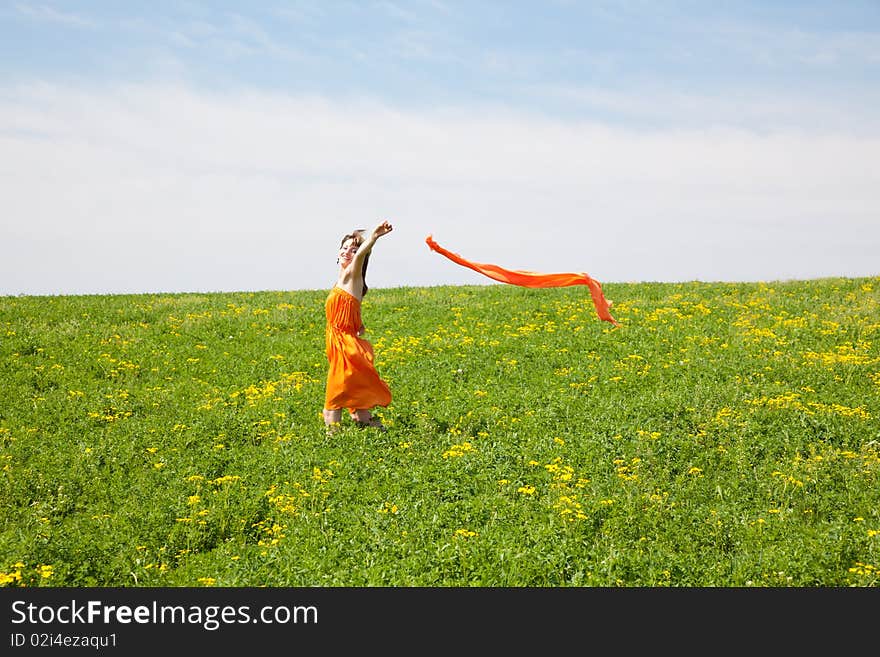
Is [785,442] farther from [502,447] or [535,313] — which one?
[535,313]

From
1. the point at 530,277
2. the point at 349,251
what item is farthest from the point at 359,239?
the point at 530,277

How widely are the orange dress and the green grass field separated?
629mm

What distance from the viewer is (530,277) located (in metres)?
12.8

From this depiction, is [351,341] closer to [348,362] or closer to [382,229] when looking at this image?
[348,362]

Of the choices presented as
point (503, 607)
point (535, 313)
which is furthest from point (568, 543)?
point (535, 313)

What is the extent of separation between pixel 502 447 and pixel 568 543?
3.29m

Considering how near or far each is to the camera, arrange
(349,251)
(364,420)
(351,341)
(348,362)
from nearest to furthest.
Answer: (348,362), (351,341), (349,251), (364,420)

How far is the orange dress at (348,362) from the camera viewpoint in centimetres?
1202

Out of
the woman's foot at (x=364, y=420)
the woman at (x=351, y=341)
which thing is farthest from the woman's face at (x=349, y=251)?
the woman's foot at (x=364, y=420)

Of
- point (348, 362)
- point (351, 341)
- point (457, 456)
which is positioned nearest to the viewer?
point (457, 456)

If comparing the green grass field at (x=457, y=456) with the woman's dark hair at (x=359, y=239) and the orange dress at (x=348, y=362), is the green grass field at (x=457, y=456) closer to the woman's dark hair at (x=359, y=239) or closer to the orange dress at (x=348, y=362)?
the orange dress at (x=348, y=362)

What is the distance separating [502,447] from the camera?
1148 centimetres

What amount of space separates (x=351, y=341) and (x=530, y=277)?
331 centimetres

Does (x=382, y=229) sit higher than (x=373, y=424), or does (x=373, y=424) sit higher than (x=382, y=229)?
(x=382, y=229)
